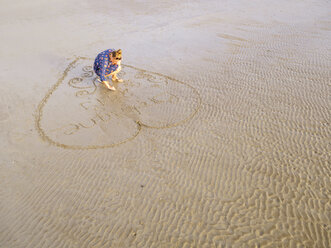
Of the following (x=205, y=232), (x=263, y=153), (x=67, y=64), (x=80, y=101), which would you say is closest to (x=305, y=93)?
(x=263, y=153)

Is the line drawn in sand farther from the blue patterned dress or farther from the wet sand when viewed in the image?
the blue patterned dress

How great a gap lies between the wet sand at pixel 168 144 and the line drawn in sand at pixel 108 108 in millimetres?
34

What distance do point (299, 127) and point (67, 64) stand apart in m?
7.18

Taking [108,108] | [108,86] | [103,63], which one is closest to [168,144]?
[108,108]

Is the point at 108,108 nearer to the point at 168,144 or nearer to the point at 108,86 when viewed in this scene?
the point at 108,86

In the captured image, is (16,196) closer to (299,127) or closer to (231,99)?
(231,99)

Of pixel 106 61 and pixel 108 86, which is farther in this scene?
pixel 108 86

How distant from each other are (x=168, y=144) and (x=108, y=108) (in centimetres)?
195

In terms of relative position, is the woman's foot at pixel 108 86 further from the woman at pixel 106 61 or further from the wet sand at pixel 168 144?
the wet sand at pixel 168 144

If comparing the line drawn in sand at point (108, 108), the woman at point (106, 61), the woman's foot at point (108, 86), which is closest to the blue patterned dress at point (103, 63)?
the woman at point (106, 61)

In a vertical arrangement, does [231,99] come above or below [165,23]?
below

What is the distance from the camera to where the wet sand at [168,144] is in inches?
130

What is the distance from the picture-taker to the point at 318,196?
3646 millimetres

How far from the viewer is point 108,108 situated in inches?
221
